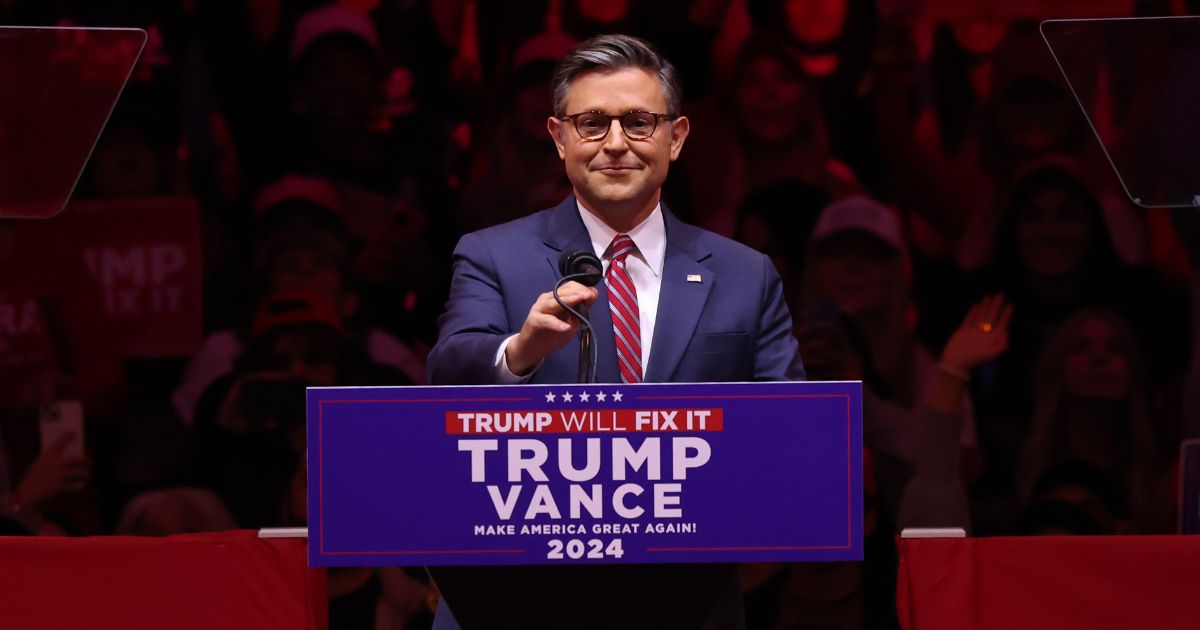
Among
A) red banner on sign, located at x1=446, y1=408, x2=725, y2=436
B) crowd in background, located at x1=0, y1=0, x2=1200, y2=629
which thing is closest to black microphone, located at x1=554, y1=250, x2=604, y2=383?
red banner on sign, located at x1=446, y1=408, x2=725, y2=436

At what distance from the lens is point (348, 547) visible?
1.64 meters

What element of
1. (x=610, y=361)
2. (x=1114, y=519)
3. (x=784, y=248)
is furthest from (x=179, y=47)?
(x=1114, y=519)

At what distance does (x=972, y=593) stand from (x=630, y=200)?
3.35 ft

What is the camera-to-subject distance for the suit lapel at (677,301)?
1959 millimetres

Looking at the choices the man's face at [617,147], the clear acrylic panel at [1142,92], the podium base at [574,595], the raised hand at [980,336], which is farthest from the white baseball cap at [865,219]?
the podium base at [574,595]

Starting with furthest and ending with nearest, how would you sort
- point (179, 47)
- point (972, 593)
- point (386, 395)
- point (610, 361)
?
point (179, 47) → point (972, 593) → point (610, 361) → point (386, 395)

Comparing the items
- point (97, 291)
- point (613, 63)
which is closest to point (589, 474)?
point (613, 63)

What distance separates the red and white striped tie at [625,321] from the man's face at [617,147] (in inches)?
4.8

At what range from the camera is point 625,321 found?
1955 mm

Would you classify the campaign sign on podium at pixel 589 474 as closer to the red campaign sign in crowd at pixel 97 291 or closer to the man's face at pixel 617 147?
the man's face at pixel 617 147

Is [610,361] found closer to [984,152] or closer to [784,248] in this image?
[784,248]

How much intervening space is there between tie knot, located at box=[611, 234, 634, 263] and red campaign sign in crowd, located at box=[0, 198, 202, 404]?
2.16m

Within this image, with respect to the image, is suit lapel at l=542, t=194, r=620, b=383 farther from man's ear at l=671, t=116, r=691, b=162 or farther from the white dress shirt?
man's ear at l=671, t=116, r=691, b=162

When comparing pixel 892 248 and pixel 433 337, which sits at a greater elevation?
pixel 892 248
